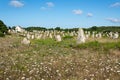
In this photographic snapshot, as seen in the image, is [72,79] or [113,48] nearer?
[72,79]

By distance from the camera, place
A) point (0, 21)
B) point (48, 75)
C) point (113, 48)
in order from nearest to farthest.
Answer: point (48, 75)
point (113, 48)
point (0, 21)

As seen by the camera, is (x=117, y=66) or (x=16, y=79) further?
(x=117, y=66)

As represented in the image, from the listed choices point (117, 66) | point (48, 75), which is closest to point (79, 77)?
point (48, 75)

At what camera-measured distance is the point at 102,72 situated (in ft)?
47.4

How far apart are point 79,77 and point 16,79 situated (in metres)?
2.95

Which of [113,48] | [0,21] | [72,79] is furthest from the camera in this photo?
[0,21]

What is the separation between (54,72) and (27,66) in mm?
2295

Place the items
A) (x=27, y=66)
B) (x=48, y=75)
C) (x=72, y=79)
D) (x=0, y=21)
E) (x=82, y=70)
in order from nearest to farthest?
1. (x=72, y=79)
2. (x=48, y=75)
3. (x=82, y=70)
4. (x=27, y=66)
5. (x=0, y=21)

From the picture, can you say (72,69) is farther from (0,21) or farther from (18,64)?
(0,21)

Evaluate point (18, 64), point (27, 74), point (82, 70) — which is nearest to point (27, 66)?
point (18, 64)

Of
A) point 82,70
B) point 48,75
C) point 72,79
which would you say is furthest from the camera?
point 82,70

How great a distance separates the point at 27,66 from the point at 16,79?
2976 mm

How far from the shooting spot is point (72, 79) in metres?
12.9

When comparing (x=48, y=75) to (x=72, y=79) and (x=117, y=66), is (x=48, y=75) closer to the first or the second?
(x=72, y=79)
